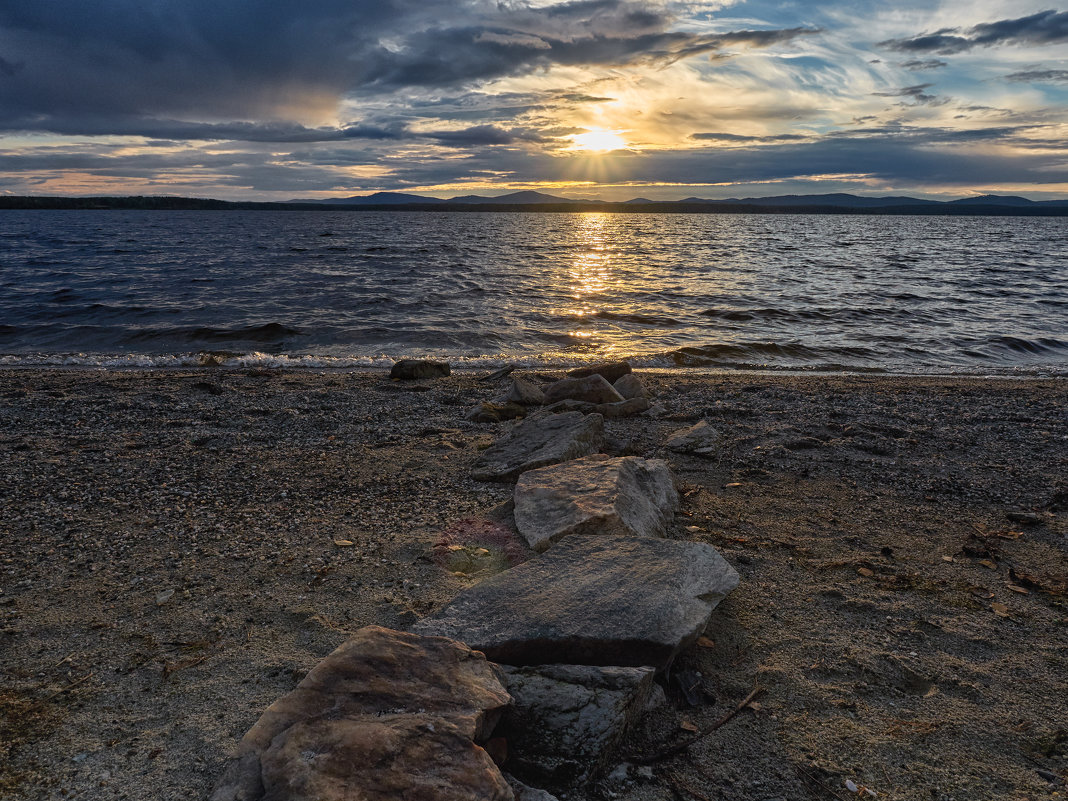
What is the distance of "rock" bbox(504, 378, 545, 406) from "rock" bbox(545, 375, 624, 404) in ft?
0.53

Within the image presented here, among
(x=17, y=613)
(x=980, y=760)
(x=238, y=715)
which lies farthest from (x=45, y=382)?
(x=980, y=760)

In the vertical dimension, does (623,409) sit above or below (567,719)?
below

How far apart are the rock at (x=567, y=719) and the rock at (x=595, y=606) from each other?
16 centimetres

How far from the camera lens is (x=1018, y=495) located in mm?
4926

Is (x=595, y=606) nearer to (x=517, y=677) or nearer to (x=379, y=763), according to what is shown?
(x=517, y=677)

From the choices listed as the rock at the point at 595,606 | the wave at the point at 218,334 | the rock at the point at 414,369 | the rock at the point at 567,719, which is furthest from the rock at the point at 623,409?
the wave at the point at 218,334

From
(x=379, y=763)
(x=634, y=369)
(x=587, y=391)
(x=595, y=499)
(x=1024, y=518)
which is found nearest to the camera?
(x=379, y=763)

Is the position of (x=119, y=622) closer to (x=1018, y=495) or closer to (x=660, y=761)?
(x=660, y=761)

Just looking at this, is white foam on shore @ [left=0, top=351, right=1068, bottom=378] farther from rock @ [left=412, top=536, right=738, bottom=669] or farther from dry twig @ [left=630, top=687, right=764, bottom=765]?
dry twig @ [left=630, top=687, right=764, bottom=765]

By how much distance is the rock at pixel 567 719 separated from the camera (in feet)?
7.07

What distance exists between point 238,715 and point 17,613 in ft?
5.05

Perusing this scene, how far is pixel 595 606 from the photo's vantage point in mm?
2754

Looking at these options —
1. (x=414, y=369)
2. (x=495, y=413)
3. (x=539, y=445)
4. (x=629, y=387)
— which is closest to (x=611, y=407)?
(x=629, y=387)

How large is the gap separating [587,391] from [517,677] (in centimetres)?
504
